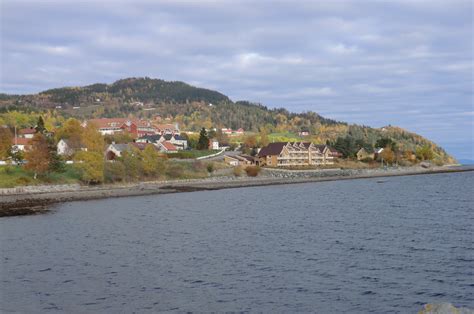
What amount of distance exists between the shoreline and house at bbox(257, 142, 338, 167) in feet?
26.1

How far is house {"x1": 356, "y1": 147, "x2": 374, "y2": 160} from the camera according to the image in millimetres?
137750

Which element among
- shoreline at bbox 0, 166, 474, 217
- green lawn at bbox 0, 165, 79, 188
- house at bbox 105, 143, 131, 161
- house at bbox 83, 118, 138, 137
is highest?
house at bbox 83, 118, 138, 137

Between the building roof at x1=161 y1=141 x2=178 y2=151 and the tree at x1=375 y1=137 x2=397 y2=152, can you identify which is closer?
the building roof at x1=161 y1=141 x2=178 y2=151

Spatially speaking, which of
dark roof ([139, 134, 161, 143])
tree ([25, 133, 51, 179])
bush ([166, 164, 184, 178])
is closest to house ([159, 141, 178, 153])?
dark roof ([139, 134, 161, 143])

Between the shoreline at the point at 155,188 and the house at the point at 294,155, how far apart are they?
26.1 ft

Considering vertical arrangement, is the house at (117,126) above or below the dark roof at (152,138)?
above

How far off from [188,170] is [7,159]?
29.7 meters

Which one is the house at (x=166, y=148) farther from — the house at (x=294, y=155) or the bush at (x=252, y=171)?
the bush at (x=252, y=171)

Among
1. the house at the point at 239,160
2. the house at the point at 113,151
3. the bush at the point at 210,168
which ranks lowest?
the bush at the point at 210,168

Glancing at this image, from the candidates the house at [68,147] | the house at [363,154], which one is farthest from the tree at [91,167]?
the house at [363,154]

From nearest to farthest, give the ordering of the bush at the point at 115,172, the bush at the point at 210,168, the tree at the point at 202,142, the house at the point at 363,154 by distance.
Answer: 1. the bush at the point at 115,172
2. the bush at the point at 210,168
3. the tree at the point at 202,142
4. the house at the point at 363,154

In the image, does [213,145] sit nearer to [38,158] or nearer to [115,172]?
[115,172]

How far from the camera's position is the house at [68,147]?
9456 centimetres

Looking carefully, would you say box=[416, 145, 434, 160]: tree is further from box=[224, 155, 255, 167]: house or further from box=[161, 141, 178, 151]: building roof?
box=[161, 141, 178, 151]: building roof
